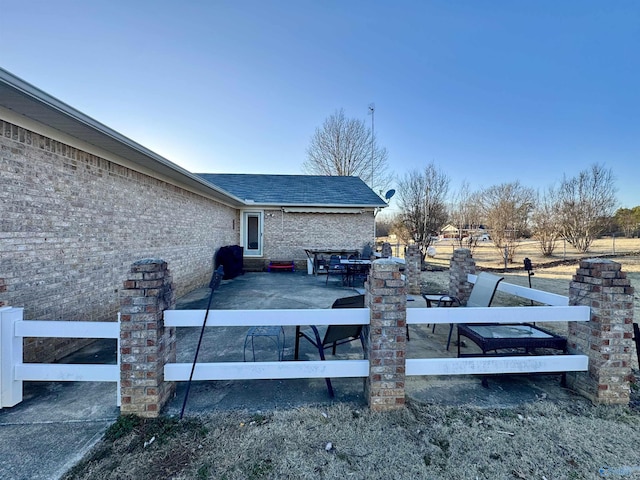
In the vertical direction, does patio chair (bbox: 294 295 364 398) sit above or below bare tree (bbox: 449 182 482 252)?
below

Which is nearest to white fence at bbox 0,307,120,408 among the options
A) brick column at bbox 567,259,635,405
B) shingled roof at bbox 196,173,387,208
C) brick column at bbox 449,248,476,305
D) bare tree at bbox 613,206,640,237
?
brick column at bbox 567,259,635,405

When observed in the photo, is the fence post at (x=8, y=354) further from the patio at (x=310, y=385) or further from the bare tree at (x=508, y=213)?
the bare tree at (x=508, y=213)

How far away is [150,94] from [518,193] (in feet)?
63.9

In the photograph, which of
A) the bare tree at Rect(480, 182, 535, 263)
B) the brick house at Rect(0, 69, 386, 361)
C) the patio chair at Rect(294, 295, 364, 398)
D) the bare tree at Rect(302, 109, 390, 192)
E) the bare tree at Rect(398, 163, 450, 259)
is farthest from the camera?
the bare tree at Rect(302, 109, 390, 192)

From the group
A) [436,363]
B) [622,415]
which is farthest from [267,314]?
[622,415]

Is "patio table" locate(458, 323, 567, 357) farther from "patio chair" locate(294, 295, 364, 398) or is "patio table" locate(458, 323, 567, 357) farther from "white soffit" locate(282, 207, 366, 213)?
"white soffit" locate(282, 207, 366, 213)

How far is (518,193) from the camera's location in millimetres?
16641

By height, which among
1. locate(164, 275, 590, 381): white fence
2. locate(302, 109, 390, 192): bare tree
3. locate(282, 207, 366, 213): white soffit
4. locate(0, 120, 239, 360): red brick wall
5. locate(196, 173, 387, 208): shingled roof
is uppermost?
locate(302, 109, 390, 192): bare tree

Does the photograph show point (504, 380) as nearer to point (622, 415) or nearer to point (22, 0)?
point (622, 415)

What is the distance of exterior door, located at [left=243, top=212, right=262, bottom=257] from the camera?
1164 cm

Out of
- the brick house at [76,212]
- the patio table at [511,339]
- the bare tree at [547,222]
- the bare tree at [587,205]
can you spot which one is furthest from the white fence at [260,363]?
the bare tree at [587,205]

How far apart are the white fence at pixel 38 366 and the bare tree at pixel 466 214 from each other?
1965 cm

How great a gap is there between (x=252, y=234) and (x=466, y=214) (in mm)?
16609

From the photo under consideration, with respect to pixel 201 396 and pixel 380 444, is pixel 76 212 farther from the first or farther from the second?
pixel 380 444
